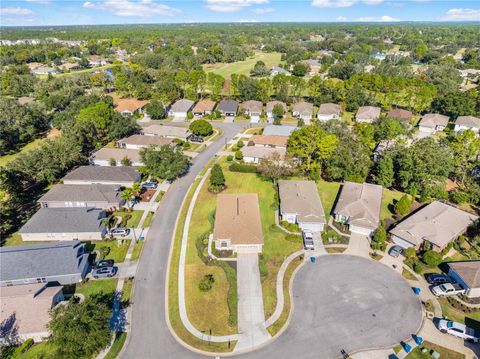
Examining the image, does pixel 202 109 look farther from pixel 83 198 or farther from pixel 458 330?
pixel 458 330

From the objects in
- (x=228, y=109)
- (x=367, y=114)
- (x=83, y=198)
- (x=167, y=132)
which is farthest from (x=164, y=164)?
(x=367, y=114)

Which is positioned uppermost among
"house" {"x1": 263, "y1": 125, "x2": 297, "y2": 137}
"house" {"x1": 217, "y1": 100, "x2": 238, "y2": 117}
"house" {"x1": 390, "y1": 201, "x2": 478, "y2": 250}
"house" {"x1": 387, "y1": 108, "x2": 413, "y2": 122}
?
"house" {"x1": 217, "y1": 100, "x2": 238, "y2": 117}

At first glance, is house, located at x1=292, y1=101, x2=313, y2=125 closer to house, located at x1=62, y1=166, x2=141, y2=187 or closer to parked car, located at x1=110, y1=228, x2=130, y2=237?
house, located at x1=62, y1=166, x2=141, y2=187

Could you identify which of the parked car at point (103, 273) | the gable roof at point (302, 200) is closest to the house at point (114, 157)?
the parked car at point (103, 273)

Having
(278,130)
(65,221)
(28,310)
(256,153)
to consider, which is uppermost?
(278,130)

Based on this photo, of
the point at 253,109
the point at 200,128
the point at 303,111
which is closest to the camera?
the point at 200,128

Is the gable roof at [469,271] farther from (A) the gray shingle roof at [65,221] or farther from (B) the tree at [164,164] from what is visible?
(A) the gray shingle roof at [65,221]

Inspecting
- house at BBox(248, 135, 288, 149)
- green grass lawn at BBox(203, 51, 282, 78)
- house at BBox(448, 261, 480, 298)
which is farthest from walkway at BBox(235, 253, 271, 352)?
green grass lawn at BBox(203, 51, 282, 78)
